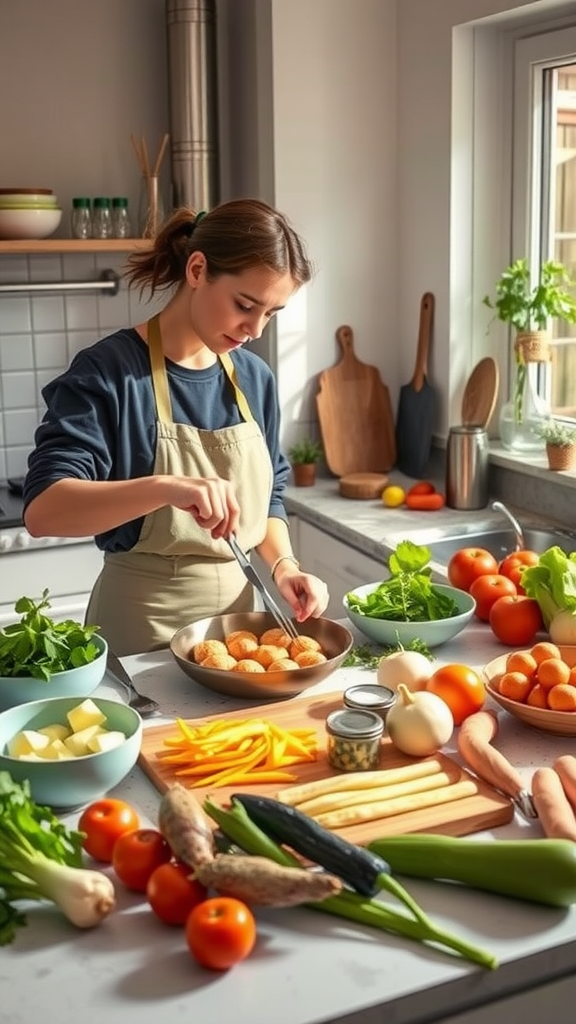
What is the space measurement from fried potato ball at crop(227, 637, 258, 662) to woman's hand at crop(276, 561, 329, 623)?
5.7 inches

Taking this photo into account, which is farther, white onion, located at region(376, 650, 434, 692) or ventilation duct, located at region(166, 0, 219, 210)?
ventilation duct, located at region(166, 0, 219, 210)

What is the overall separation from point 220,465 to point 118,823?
95 centimetres

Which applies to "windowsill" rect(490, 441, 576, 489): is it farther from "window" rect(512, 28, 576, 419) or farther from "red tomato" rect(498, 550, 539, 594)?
"red tomato" rect(498, 550, 539, 594)

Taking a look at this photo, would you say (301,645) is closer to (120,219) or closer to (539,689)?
(539,689)

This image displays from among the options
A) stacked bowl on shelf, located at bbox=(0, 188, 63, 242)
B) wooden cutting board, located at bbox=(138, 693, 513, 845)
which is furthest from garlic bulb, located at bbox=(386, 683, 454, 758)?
stacked bowl on shelf, located at bbox=(0, 188, 63, 242)

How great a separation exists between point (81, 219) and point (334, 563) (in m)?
1.19

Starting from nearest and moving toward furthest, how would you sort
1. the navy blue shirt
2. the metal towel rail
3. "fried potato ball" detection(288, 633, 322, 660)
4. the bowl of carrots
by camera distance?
1. the bowl of carrots
2. "fried potato ball" detection(288, 633, 322, 660)
3. the navy blue shirt
4. the metal towel rail

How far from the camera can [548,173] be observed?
9.99 feet

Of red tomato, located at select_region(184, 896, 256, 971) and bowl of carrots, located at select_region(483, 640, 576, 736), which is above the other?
bowl of carrots, located at select_region(483, 640, 576, 736)

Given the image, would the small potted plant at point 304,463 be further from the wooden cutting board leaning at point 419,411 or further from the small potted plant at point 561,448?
the small potted plant at point 561,448

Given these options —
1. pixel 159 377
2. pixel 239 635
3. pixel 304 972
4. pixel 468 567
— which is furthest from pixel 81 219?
pixel 304 972

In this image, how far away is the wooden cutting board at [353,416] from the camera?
338cm

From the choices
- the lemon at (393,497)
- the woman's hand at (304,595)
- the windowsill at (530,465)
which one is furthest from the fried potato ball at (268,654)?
the lemon at (393,497)

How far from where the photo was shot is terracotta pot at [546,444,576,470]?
2832 mm
